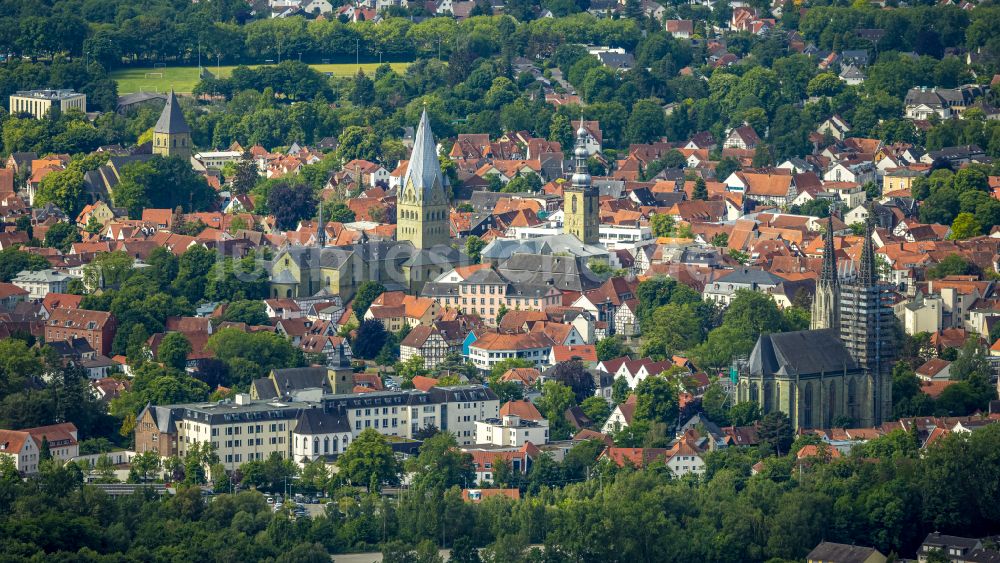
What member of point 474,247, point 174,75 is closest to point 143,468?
point 474,247

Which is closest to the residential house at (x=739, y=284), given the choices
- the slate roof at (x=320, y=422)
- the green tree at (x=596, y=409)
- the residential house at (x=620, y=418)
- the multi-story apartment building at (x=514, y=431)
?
the green tree at (x=596, y=409)

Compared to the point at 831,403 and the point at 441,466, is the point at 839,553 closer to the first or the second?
the point at 831,403

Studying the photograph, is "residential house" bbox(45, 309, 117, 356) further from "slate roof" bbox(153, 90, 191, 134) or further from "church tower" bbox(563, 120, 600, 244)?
"slate roof" bbox(153, 90, 191, 134)

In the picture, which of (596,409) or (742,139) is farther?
(742,139)

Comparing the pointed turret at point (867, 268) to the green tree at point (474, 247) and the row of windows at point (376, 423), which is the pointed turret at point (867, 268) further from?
the green tree at point (474, 247)

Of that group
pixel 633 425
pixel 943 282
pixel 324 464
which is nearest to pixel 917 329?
pixel 943 282

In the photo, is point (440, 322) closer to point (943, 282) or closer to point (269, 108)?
point (943, 282)
